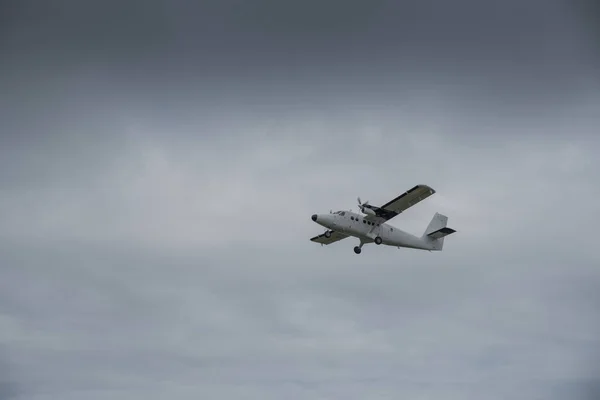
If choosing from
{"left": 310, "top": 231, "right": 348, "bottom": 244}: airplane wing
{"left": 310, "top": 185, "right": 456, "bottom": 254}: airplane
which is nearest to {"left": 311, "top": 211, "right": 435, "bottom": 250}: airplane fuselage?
{"left": 310, "top": 185, "right": 456, "bottom": 254}: airplane

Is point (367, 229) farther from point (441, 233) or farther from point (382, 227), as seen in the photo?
point (441, 233)

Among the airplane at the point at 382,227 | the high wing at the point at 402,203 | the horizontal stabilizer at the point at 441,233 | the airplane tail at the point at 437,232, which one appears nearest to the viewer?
the high wing at the point at 402,203

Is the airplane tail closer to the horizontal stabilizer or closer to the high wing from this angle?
the horizontal stabilizer

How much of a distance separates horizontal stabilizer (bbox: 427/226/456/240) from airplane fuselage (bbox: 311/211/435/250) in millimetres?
1097

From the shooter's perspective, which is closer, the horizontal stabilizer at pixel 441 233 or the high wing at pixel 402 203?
the high wing at pixel 402 203

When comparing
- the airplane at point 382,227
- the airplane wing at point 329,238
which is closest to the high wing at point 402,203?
the airplane at point 382,227

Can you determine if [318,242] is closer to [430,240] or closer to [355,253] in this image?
[355,253]

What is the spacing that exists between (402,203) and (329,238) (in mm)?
11311

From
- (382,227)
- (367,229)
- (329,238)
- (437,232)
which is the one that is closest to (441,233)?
(437,232)

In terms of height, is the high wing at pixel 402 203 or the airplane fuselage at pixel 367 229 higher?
the high wing at pixel 402 203

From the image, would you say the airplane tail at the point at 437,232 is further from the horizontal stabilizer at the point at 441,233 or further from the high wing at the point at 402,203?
the high wing at the point at 402,203

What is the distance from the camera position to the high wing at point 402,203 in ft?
252

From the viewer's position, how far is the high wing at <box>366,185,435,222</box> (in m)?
76.9

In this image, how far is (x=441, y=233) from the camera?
84.9m
